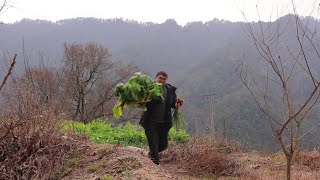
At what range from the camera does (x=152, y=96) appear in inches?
237

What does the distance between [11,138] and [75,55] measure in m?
20.6

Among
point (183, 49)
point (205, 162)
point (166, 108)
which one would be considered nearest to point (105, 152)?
point (166, 108)

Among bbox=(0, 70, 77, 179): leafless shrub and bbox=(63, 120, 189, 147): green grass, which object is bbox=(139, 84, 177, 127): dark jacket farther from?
bbox=(63, 120, 189, 147): green grass

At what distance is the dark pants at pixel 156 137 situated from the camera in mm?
6160

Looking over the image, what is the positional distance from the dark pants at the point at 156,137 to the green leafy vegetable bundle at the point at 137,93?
1.14 ft

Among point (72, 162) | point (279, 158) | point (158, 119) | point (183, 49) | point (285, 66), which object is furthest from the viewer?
point (183, 49)

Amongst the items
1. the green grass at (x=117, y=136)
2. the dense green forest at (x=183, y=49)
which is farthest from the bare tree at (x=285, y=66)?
the dense green forest at (x=183, y=49)

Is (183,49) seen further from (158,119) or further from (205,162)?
(158,119)

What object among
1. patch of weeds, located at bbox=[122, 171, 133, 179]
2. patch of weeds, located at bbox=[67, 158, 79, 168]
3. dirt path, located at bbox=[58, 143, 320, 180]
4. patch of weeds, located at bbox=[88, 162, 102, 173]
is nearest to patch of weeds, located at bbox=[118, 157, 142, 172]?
dirt path, located at bbox=[58, 143, 320, 180]

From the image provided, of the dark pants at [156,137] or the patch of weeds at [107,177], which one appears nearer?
the patch of weeds at [107,177]

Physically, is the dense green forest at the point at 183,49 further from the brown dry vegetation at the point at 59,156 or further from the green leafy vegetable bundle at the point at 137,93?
the green leafy vegetable bundle at the point at 137,93

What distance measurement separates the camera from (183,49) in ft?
241

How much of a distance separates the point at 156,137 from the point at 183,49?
6778 cm

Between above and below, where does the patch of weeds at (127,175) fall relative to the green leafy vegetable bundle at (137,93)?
below
